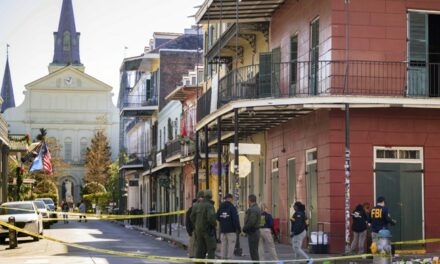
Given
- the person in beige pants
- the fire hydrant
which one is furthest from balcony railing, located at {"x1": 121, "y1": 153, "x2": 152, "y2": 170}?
the fire hydrant

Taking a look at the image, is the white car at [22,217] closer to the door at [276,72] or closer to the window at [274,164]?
the window at [274,164]

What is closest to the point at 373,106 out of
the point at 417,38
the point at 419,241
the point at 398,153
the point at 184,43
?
the point at 398,153

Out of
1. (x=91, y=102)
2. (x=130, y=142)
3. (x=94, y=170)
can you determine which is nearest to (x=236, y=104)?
(x=130, y=142)

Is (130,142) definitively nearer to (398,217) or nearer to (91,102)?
(91,102)

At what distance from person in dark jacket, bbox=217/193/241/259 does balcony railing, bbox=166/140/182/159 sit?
25920mm

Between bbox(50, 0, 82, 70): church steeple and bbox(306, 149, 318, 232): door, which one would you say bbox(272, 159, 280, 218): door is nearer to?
bbox(306, 149, 318, 232): door

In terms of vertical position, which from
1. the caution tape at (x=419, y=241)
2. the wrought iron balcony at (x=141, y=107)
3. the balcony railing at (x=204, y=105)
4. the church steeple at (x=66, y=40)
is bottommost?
the caution tape at (x=419, y=241)

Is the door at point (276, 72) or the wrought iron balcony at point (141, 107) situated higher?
the wrought iron balcony at point (141, 107)

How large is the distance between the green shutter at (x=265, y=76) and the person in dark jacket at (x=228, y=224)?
21.1ft

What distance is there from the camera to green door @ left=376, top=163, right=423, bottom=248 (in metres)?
23.4

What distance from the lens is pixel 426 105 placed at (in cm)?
2236

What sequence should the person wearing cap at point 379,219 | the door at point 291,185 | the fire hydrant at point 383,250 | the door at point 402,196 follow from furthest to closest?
the door at point 291,185 → the door at point 402,196 → the person wearing cap at point 379,219 → the fire hydrant at point 383,250

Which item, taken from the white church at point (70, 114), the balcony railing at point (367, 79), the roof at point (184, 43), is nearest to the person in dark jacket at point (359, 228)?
the balcony railing at point (367, 79)

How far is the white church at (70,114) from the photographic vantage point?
117m
